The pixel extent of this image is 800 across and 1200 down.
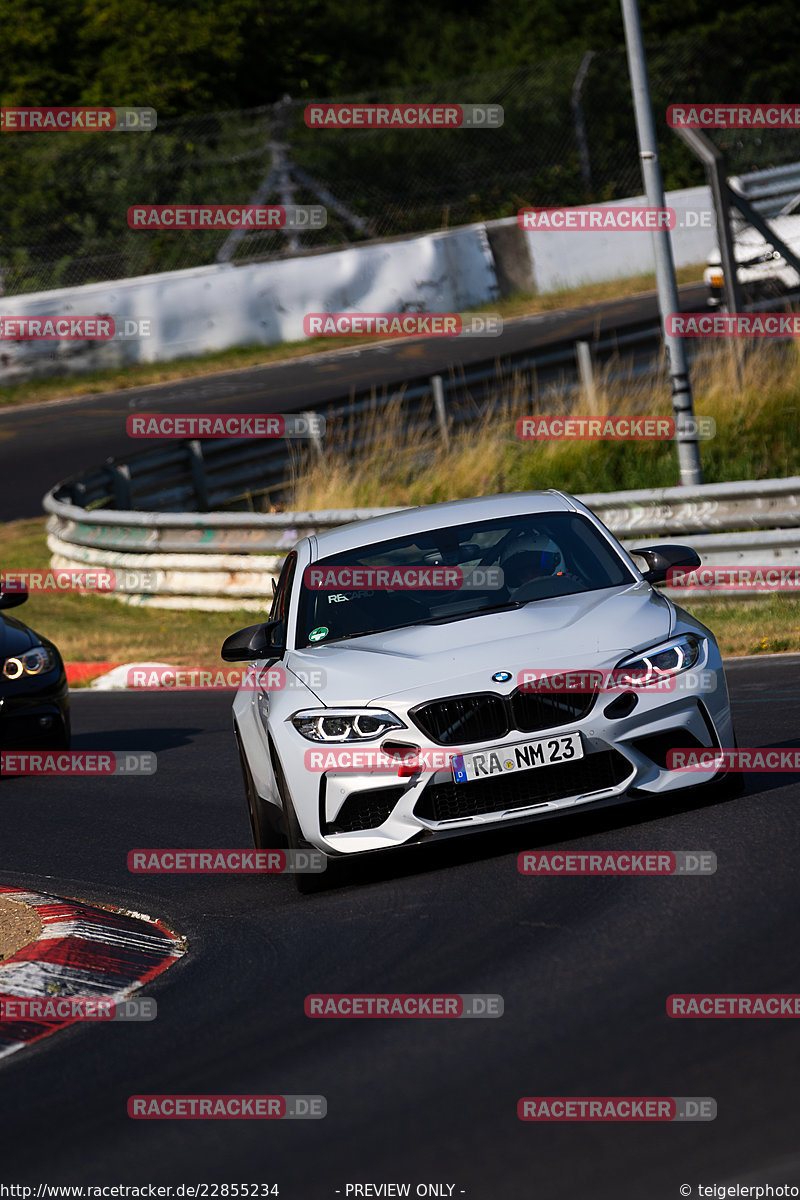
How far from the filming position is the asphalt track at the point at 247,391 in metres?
24.9

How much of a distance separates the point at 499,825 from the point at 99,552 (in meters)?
12.9

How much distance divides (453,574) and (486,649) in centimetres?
106

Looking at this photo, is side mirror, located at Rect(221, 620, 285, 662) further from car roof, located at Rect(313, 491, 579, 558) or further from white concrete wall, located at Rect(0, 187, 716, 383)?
white concrete wall, located at Rect(0, 187, 716, 383)

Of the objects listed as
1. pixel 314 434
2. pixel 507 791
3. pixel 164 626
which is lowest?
pixel 164 626

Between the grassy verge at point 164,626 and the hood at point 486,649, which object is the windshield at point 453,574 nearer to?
the hood at point 486,649

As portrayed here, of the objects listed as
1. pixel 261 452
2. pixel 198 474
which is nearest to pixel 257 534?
pixel 198 474

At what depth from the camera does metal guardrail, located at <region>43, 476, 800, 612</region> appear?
13953 millimetres

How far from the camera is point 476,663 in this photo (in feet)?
23.2

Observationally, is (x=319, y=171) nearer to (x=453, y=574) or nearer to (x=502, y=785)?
(x=453, y=574)

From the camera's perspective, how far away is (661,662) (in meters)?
7.26

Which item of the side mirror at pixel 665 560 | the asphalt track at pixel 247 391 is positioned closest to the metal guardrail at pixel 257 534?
the asphalt track at pixel 247 391

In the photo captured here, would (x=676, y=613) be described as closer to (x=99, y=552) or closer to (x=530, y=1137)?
(x=530, y=1137)

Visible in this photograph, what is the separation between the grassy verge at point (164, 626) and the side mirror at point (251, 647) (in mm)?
5162

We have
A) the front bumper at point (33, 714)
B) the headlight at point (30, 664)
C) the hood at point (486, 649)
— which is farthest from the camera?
the headlight at point (30, 664)
